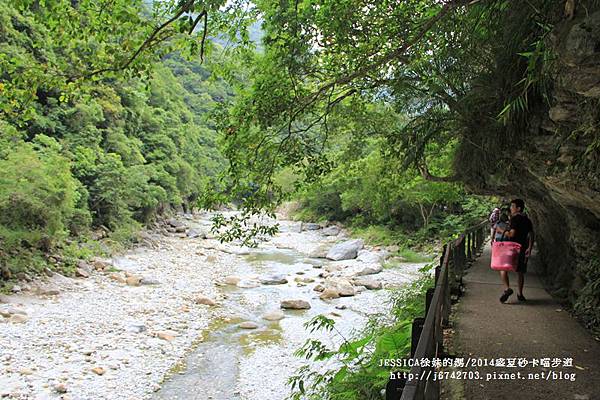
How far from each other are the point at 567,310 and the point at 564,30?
16.1 ft

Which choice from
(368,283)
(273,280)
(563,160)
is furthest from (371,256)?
(563,160)

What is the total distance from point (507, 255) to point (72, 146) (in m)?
22.4

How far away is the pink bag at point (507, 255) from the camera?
21.3 feet

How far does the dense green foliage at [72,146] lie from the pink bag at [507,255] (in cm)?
449

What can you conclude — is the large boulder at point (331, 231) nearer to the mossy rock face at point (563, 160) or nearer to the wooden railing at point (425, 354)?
the mossy rock face at point (563, 160)

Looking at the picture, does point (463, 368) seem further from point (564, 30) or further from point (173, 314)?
point (173, 314)

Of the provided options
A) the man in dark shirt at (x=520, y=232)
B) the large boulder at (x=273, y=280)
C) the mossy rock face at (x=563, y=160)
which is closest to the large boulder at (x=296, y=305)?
the large boulder at (x=273, y=280)

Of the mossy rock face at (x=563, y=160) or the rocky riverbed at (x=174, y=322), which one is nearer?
the mossy rock face at (x=563, y=160)

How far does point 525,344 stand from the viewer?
16.8 ft

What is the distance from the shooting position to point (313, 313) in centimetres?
1373

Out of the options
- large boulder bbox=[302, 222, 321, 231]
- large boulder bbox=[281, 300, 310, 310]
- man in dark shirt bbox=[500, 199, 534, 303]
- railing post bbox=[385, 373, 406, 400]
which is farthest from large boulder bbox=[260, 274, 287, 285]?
large boulder bbox=[302, 222, 321, 231]

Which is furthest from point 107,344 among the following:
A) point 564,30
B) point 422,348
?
point 564,30

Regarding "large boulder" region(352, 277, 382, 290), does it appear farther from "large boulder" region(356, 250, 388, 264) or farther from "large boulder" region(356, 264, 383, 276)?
"large boulder" region(356, 250, 388, 264)

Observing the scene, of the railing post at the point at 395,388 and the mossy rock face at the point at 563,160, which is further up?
the mossy rock face at the point at 563,160
